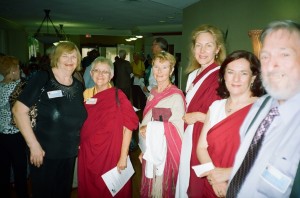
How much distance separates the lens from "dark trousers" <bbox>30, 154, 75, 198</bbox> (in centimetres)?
183

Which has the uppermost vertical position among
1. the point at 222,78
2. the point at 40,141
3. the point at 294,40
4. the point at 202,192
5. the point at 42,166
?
the point at 294,40

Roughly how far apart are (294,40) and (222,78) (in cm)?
54

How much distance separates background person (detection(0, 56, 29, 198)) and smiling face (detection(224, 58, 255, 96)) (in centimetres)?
198

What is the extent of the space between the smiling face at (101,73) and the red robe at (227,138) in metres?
1.04

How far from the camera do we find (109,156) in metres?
2.03

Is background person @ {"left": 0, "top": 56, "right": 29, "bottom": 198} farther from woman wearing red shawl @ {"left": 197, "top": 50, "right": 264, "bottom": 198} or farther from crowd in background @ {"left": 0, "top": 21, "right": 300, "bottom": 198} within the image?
woman wearing red shawl @ {"left": 197, "top": 50, "right": 264, "bottom": 198}

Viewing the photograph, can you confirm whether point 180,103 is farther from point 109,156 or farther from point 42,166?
point 42,166

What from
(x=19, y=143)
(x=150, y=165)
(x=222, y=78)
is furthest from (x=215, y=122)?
(x=19, y=143)

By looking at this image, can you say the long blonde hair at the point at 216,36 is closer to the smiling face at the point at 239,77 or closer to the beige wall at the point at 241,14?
the smiling face at the point at 239,77

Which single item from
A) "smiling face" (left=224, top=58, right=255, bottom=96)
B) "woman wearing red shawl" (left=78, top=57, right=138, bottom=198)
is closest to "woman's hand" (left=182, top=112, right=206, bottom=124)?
"smiling face" (left=224, top=58, right=255, bottom=96)

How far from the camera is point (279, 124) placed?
1.08 m

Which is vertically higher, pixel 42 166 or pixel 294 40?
pixel 294 40

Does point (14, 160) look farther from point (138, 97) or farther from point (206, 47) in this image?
point (138, 97)

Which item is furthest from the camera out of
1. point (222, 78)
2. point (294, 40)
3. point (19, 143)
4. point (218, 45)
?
point (19, 143)
